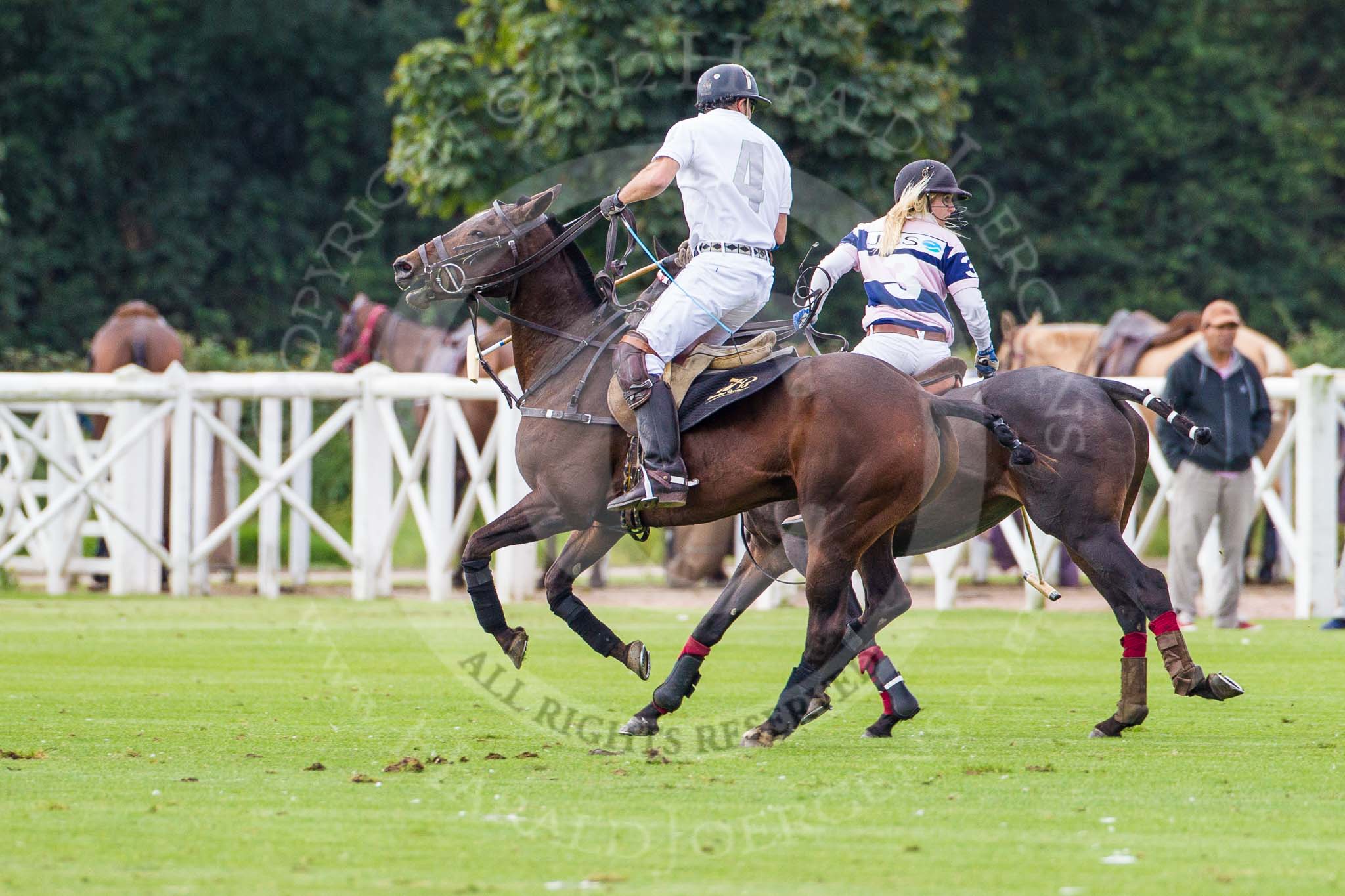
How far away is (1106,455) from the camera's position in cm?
817

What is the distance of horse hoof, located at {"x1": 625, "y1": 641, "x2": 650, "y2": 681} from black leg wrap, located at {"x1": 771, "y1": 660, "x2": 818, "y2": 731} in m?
0.57

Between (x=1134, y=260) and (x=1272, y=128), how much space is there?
9.62ft

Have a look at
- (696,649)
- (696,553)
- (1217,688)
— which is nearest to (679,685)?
(696,649)

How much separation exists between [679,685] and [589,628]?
1.47 ft

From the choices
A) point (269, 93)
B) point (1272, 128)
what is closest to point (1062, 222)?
point (1272, 128)

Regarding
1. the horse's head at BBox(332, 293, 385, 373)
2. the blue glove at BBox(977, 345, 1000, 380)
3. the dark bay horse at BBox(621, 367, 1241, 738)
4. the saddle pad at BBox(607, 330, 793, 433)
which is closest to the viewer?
the saddle pad at BBox(607, 330, 793, 433)

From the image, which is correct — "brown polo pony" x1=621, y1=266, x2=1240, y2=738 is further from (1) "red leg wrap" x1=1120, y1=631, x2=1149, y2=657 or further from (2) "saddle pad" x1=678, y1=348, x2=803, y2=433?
(2) "saddle pad" x1=678, y1=348, x2=803, y2=433

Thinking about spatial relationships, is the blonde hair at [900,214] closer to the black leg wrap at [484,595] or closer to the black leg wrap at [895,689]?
the black leg wrap at [895,689]

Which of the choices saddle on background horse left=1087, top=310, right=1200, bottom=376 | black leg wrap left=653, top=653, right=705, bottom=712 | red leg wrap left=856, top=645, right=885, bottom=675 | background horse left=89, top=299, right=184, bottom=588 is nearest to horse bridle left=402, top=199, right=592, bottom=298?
black leg wrap left=653, top=653, right=705, bottom=712

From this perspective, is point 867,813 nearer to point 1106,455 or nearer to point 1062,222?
point 1106,455

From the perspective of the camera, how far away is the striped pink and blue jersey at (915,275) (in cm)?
845

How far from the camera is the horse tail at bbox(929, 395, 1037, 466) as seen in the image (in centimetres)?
770

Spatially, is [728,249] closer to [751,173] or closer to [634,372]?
[751,173]

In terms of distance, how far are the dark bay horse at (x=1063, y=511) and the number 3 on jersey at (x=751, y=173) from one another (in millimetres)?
1388
